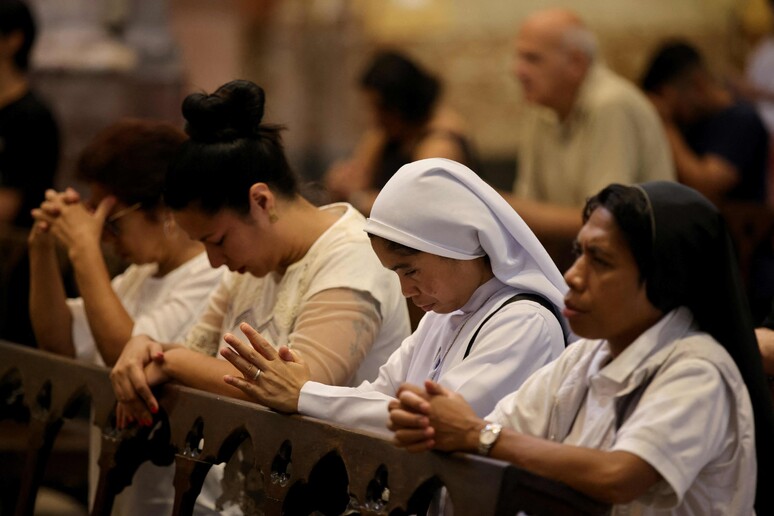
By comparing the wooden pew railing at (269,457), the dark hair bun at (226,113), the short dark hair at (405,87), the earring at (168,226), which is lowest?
the wooden pew railing at (269,457)

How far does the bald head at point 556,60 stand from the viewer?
7246 mm

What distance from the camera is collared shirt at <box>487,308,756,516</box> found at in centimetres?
296

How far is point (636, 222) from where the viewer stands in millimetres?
3076

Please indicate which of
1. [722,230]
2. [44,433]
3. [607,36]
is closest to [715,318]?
[722,230]

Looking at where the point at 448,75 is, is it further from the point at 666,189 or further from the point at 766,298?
the point at 666,189

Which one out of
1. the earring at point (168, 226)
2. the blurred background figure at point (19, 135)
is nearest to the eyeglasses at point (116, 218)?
the earring at point (168, 226)

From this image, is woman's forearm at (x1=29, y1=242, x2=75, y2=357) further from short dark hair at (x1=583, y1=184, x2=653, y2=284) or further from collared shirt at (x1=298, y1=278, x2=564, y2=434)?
short dark hair at (x1=583, y1=184, x2=653, y2=284)

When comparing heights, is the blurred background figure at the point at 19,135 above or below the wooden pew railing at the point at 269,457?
above

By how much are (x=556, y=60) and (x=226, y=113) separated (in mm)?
3384

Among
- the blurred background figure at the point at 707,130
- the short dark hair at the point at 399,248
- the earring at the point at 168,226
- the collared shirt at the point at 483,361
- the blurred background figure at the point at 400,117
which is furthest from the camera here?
the blurred background figure at the point at 707,130

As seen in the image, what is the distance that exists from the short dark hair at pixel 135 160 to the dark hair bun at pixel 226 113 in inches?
28.5

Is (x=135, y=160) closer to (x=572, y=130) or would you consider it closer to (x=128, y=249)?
(x=128, y=249)

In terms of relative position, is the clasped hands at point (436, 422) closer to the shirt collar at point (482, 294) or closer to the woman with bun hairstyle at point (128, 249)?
the shirt collar at point (482, 294)

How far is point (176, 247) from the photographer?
5.18 metres
